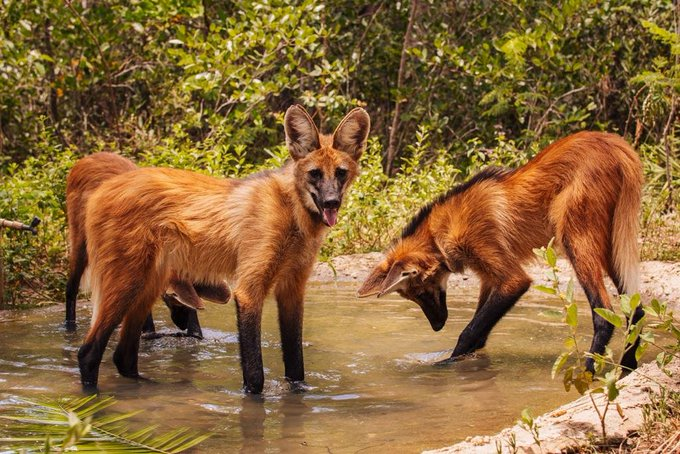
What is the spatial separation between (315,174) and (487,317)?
1.27m

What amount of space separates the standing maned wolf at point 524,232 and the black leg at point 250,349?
923 mm

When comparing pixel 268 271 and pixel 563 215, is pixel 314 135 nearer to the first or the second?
pixel 268 271

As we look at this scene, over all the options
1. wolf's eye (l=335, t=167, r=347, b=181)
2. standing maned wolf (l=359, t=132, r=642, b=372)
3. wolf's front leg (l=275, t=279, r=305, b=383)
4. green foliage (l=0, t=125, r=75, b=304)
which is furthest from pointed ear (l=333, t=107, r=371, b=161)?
green foliage (l=0, t=125, r=75, b=304)

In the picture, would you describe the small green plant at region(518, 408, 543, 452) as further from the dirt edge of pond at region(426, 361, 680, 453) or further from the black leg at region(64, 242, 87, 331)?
the black leg at region(64, 242, 87, 331)

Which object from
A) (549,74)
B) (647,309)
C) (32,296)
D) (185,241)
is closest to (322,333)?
(185,241)

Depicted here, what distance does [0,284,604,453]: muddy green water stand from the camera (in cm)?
343

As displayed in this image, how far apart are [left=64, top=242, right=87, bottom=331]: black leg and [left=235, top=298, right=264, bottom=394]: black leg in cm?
181

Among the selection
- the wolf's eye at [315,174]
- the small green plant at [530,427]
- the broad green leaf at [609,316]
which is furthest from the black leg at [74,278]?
the broad green leaf at [609,316]

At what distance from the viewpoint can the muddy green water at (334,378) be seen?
3434 mm

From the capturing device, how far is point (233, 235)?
4.21 metres

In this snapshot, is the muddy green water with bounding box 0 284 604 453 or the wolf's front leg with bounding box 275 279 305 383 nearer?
the muddy green water with bounding box 0 284 604 453

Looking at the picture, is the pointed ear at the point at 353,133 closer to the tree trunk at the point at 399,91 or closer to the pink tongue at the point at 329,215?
the pink tongue at the point at 329,215

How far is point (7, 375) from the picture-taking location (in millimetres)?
4215

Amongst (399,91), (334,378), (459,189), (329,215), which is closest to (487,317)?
(459,189)
